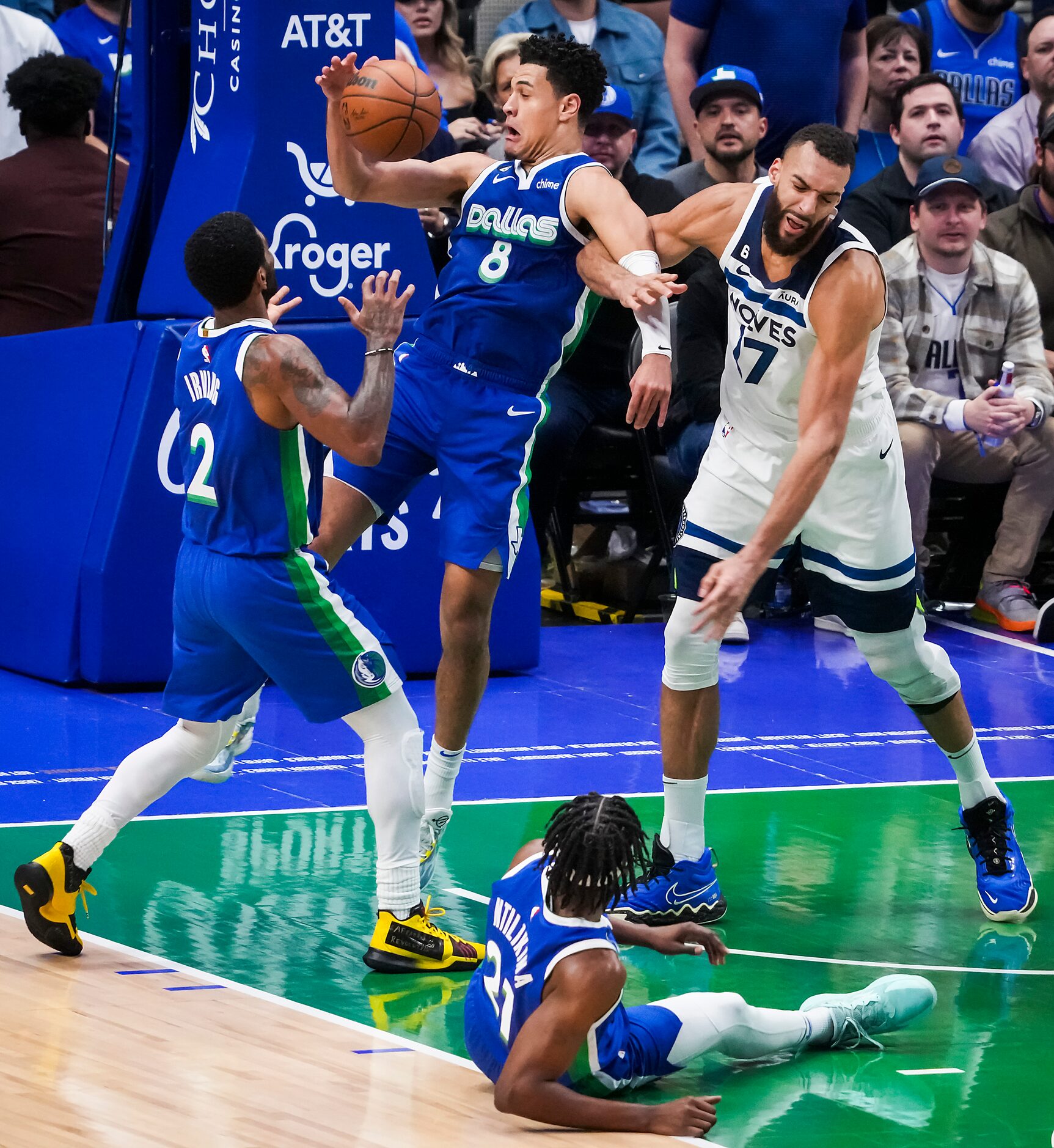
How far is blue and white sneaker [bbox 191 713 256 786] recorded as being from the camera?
602cm

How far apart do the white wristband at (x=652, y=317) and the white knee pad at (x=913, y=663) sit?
105 centimetres

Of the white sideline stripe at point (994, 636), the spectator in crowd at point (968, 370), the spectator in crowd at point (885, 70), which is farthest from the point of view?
the spectator in crowd at point (885, 70)

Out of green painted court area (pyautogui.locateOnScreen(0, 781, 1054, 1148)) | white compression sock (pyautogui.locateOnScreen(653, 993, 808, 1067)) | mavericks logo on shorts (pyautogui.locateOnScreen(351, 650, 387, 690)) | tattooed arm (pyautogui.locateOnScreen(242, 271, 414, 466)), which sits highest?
tattooed arm (pyautogui.locateOnScreen(242, 271, 414, 466))

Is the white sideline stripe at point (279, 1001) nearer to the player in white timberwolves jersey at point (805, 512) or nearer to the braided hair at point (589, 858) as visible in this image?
the braided hair at point (589, 858)

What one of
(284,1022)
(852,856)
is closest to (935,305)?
(852,856)

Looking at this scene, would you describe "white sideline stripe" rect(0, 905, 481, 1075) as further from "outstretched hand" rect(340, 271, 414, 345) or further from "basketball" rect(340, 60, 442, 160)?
"basketball" rect(340, 60, 442, 160)

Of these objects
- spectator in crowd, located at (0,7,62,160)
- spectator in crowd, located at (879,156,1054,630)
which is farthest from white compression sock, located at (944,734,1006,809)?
spectator in crowd, located at (0,7,62,160)

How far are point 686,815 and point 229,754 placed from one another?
151 centimetres

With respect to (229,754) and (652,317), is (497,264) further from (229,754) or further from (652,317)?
(229,754)

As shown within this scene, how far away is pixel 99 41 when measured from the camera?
432 inches

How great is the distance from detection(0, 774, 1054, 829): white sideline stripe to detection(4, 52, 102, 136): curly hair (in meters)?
4.36

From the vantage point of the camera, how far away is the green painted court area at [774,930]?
13.9ft

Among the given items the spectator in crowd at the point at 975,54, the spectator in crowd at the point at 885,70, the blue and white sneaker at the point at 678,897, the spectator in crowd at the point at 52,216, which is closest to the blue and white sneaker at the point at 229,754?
the blue and white sneaker at the point at 678,897

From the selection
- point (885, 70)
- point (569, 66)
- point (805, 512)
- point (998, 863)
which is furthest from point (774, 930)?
point (885, 70)
